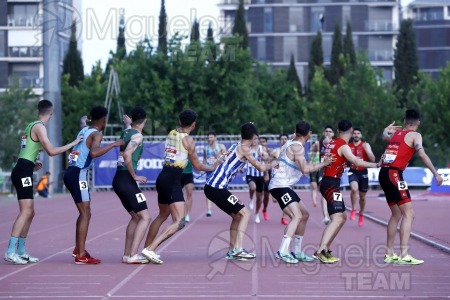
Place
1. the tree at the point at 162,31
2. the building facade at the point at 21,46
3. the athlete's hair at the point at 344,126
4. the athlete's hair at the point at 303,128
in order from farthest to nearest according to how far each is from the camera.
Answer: the building facade at the point at 21,46
the tree at the point at 162,31
the athlete's hair at the point at 344,126
the athlete's hair at the point at 303,128

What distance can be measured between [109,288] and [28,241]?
734 centimetres

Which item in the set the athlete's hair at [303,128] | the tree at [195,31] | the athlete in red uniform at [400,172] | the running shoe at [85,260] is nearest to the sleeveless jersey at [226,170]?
the athlete's hair at [303,128]

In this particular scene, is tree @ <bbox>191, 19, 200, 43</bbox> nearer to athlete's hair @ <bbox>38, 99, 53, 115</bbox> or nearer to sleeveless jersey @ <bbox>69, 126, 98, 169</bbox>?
athlete's hair @ <bbox>38, 99, 53, 115</bbox>

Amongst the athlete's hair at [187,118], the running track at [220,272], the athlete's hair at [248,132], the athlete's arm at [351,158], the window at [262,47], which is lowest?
the running track at [220,272]

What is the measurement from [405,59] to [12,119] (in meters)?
36.9

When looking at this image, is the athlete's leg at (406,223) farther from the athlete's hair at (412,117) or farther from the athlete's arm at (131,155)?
the athlete's arm at (131,155)

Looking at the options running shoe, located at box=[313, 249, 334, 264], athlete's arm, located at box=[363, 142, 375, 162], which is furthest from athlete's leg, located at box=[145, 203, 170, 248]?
athlete's arm, located at box=[363, 142, 375, 162]

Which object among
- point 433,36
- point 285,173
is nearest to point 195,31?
point 433,36

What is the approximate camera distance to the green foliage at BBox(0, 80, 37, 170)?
61094 millimetres

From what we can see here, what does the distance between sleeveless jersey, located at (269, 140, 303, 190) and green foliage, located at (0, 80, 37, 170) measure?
48.2 meters

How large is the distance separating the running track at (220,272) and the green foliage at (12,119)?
41.7 metres

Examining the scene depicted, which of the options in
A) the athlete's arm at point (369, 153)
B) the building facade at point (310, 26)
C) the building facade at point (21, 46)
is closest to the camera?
→ the athlete's arm at point (369, 153)

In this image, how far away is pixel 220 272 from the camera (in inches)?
504

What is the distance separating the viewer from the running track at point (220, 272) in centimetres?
1082
